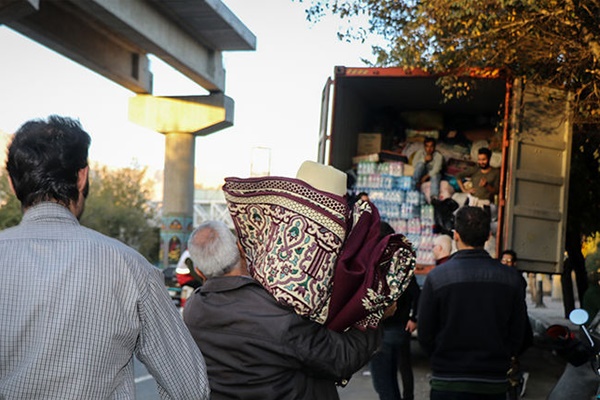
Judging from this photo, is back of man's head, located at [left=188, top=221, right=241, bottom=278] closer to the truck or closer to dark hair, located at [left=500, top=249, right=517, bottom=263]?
dark hair, located at [left=500, top=249, right=517, bottom=263]

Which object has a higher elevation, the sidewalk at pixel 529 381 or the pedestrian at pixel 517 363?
the pedestrian at pixel 517 363

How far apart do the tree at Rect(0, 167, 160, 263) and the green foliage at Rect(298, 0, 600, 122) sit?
2622 inches

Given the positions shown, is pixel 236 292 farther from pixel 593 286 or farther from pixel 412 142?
pixel 412 142

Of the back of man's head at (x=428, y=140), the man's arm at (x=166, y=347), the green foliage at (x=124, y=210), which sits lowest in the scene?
the green foliage at (x=124, y=210)

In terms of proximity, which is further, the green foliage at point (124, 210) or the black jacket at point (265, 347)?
the green foliage at point (124, 210)

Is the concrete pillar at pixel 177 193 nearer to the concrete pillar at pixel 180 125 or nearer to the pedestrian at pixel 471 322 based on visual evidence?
the concrete pillar at pixel 180 125

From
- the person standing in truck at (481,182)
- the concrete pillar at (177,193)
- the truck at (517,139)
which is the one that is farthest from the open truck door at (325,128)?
the concrete pillar at (177,193)

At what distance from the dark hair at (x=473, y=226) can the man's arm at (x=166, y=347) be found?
2.97 meters

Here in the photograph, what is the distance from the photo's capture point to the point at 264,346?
11.2 feet

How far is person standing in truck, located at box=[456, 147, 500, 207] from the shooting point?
38.5 ft

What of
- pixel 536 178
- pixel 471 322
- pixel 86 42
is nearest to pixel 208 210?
pixel 86 42

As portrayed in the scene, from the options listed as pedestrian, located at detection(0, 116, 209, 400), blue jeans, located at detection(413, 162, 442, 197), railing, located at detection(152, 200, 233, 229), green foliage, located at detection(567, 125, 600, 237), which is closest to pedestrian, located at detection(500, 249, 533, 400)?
blue jeans, located at detection(413, 162, 442, 197)

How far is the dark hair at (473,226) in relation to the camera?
5250 millimetres

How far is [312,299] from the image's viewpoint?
326cm
